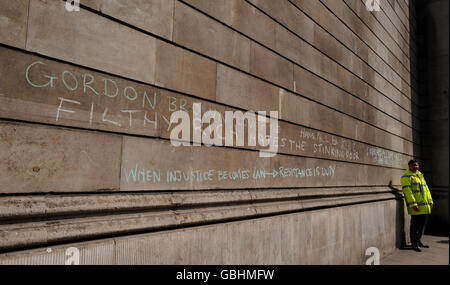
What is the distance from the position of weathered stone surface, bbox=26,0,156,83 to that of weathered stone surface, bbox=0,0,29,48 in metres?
0.04

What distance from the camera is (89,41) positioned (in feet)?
8.50

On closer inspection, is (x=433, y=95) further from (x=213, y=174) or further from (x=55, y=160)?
(x=55, y=160)

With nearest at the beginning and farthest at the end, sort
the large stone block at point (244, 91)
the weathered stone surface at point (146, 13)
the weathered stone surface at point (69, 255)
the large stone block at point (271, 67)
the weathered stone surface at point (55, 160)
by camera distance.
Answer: the weathered stone surface at point (69, 255) < the weathered stone surface at point (55, 160) < the weathered stone surface at point (146, 13) < the large stone block at point (244, 91) < the large stone block at point (271, 67)

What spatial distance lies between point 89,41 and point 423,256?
7801mm

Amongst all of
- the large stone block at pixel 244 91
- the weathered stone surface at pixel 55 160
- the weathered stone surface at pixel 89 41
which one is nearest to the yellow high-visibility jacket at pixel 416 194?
the large stone block at pixel 244 91

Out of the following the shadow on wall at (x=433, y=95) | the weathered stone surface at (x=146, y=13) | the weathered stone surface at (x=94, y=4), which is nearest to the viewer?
the weathered stone surface at (x=94, y=4)

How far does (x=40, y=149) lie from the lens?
227 centimetres

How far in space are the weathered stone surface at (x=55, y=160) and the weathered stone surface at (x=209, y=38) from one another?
1386mm

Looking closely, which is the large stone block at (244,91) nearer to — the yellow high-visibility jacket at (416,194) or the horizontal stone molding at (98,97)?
the horizontal stone molding at (98,97)

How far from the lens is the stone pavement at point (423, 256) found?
21.4ft

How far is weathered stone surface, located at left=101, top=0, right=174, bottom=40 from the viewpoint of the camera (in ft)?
9.11

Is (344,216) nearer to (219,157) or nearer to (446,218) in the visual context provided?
(219,157)

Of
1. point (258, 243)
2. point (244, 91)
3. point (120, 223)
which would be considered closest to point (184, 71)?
point (244, 91)
